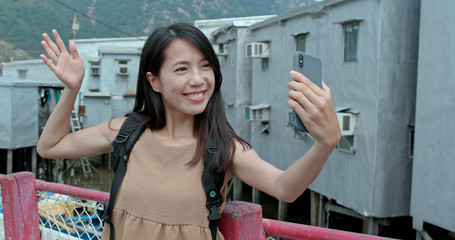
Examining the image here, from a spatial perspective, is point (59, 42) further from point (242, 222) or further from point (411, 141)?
point (411, 141)

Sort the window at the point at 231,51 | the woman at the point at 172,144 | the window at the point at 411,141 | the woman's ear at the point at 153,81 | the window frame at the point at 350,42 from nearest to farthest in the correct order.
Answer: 1. the woman at the point at 172,144
2. the woman's ear at the point at 153,81
3. the window at the point at 411,141
4. the window frame at the point at 350,42
5. the window at the point at 231,51

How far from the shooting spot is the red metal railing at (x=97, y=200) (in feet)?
6.07

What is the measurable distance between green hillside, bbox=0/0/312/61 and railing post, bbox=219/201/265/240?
128 ft

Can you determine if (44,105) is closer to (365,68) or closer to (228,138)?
(365,68)

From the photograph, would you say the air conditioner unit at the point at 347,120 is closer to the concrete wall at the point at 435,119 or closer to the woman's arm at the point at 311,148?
the concrete wall at the point at 435,119

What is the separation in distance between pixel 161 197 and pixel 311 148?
659 mm

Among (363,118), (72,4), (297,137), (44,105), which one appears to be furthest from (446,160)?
(72,4)

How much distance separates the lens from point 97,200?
95.4 inches

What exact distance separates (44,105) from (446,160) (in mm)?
18053

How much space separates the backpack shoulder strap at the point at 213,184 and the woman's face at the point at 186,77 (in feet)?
0.76

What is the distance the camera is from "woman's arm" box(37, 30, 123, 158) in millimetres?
2072

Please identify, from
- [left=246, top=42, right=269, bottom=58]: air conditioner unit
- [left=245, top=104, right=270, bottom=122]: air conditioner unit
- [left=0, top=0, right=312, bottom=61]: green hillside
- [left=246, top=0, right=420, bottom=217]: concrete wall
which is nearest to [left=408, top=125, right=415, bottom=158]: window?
[left=246, top=0, right=420, bottom=217]: concrete wall

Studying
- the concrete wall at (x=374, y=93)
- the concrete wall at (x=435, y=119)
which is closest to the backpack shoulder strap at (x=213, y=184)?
the concrete wall at (x=435, y=119)

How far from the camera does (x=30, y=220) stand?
9.32 ft
